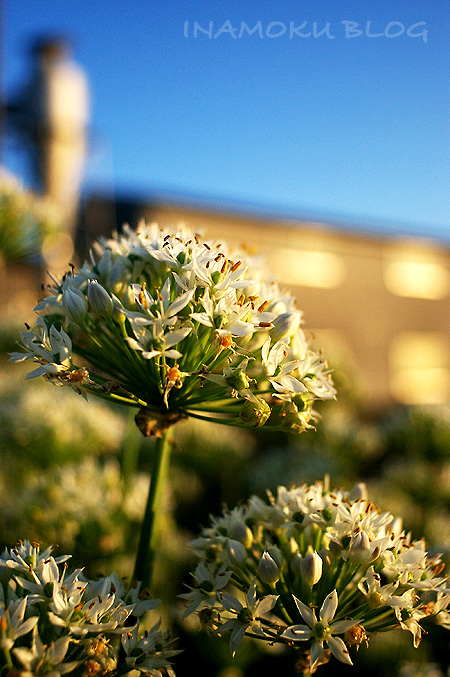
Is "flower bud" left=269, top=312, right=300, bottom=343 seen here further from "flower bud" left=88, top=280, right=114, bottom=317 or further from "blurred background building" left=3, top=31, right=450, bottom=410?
"blurred background building" left=3, top=31, right=450, bottom=410

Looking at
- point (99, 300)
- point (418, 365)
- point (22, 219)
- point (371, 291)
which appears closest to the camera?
point (99, 300)

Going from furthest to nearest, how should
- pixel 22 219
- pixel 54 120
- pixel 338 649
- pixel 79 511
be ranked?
1. pixel 54 120
2. pixel 22 219
3. pixel 79 511
4. pixel 338 649

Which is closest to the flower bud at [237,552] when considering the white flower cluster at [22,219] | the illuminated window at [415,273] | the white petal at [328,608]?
the white petal at [328,608]

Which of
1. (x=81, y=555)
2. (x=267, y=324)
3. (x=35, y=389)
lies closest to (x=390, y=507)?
(x=81, y=555)

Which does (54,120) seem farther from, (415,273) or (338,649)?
(338,649)

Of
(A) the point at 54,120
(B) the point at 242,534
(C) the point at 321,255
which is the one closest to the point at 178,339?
(B) the point at 242,534

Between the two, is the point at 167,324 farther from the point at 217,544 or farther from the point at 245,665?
the point at 245,665

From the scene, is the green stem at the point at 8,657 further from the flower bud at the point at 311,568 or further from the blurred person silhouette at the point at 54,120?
the blurred person silhouette at the point at 54,120

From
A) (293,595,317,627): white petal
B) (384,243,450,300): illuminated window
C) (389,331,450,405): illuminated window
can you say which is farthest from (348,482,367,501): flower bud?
(384,243,450,300): illuminated window
